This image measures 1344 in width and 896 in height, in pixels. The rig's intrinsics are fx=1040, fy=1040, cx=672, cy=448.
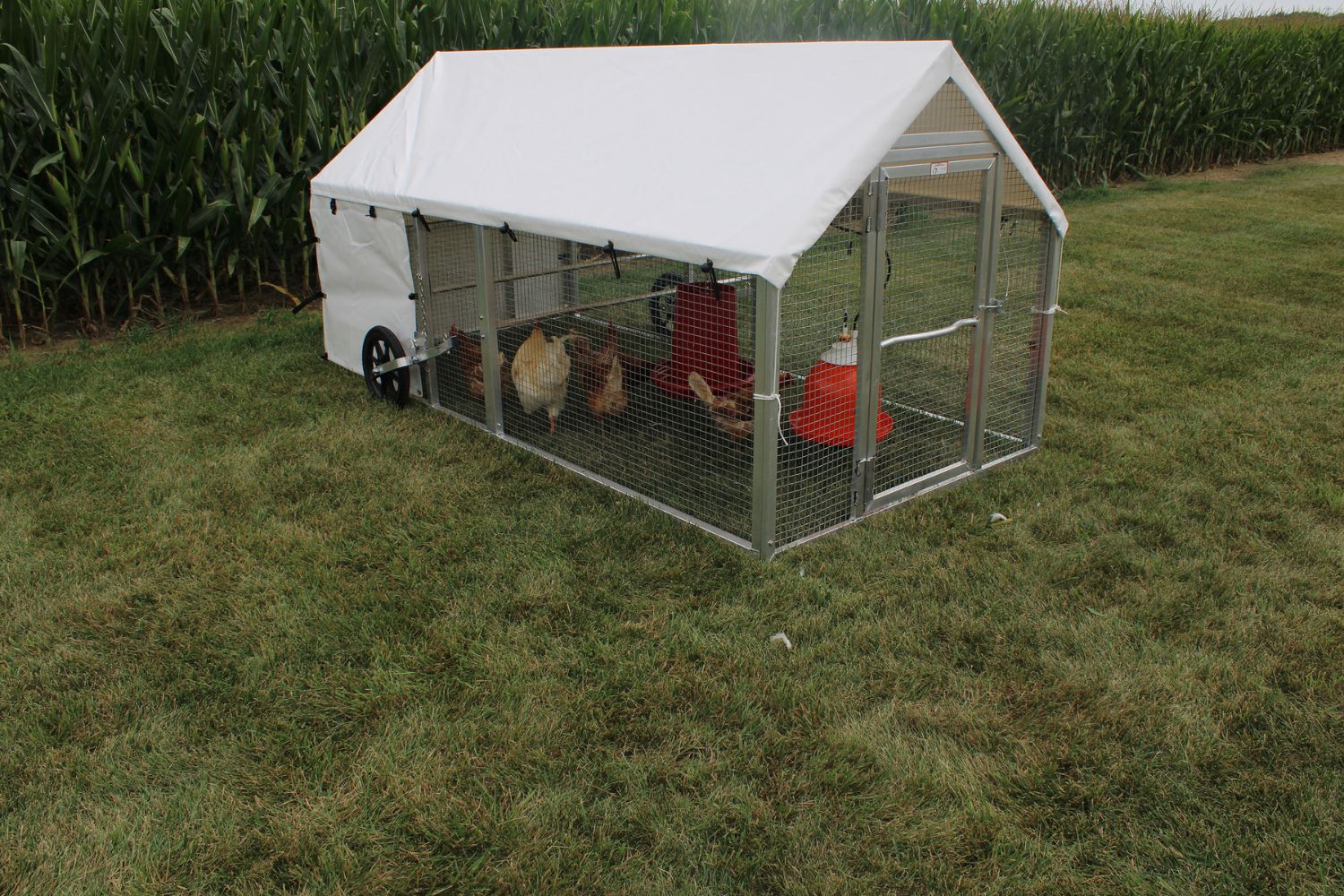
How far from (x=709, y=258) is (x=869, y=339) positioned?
0.78 meters

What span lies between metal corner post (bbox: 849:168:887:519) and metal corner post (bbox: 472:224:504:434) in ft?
5.89

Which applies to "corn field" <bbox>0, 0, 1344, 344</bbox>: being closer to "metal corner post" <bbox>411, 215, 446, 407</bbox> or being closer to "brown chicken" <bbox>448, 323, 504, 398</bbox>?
"metal corner post" <bbox>411, 215, 446, 407</bbox>

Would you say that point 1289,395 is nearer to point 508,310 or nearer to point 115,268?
point 508,310

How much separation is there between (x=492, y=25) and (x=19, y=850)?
24.0 ft

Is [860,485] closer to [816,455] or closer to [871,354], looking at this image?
[816,455]

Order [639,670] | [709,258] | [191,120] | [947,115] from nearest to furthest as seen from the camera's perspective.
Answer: [639,670]
[709,258]
[947,115]
[191,120]

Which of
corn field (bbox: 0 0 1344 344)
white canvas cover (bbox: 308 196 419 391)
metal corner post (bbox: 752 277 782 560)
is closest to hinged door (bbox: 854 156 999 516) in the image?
metal corner post (bbox: 752 277 782 560)

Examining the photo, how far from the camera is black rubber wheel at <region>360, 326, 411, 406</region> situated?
5.46m

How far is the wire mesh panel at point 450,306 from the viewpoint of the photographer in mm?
5273

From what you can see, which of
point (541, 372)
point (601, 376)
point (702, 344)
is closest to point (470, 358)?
point (541, 372)

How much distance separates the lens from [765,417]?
12.0ft

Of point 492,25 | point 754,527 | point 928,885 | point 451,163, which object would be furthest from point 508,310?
point 928,885

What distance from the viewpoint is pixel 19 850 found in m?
2.56

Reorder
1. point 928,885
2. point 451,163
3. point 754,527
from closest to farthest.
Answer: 1. point 928,885
2. point 754,527
3. point 451,163
